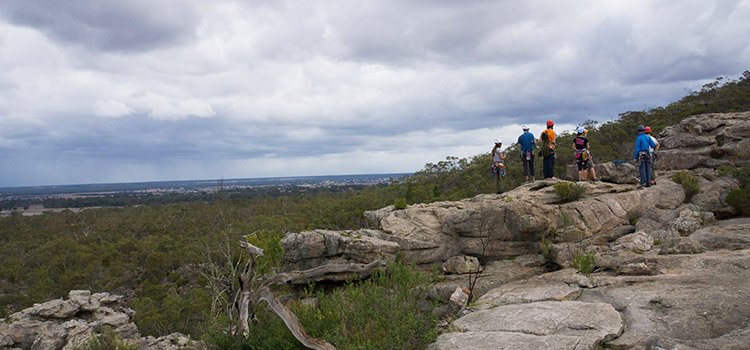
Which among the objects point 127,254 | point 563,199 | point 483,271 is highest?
point 563,199

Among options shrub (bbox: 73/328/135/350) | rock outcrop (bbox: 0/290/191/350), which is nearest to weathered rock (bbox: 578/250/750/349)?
shrub (bbox: 73/328/135/350)

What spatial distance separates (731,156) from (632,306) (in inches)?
653

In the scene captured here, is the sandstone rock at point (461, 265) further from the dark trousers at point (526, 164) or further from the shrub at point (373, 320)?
the dark trousers at point (526, 164)

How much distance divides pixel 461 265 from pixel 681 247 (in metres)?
5.26

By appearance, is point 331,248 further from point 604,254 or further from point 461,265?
point 604,254

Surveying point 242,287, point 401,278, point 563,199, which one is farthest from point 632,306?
point 563,199

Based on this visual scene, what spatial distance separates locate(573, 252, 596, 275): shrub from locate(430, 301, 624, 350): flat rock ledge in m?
2.22

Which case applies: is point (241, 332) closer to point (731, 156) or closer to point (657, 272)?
point (657, 272)

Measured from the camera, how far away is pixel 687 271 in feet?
26.1

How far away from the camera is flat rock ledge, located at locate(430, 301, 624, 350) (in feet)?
18.9

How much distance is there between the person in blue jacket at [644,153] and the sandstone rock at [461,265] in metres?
7.19

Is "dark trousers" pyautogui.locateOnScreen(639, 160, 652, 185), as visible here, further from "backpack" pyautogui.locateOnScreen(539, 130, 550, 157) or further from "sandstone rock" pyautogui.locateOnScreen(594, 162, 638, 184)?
"backpack" pyautogui.locateOnScreen(539, 130, 550, 157)

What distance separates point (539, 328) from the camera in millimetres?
6266

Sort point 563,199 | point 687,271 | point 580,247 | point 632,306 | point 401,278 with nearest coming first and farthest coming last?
point 632,306 → point 687,271 → point 401,278 → point 580,247 → point 563,199
